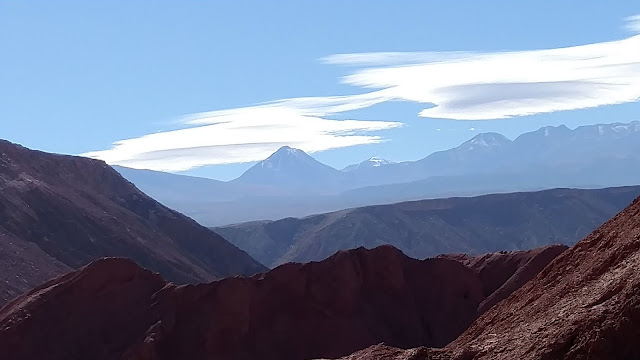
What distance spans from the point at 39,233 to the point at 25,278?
11.7 m

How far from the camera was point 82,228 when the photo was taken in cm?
7875

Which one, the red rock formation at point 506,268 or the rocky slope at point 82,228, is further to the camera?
the rocky slope at point 82,228

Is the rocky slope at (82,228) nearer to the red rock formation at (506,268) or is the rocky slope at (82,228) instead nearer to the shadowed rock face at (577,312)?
the red rock formation at (506,268)

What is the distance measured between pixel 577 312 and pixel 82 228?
65226 mm

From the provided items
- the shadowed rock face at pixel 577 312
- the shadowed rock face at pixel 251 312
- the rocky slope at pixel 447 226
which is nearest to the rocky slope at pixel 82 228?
the shadowed rock face at pixel 251 312

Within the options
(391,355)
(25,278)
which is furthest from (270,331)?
(25,278)

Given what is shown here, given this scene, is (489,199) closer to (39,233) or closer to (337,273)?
(39,233)

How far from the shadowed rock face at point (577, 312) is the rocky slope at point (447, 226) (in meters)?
94.5

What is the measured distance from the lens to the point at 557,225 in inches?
5128

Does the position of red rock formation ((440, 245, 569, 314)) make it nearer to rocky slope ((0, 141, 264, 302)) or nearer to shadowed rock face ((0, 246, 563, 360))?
shadowed rock face ((0, 246, 563, 360))

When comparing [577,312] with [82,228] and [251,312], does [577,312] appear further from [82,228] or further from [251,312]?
[82,228]

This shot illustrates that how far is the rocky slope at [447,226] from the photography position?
123 meters

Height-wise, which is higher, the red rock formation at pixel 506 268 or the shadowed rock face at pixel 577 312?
the shadowed rock face at pixel 577 312

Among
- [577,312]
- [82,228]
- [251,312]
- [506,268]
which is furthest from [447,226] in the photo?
[577,312]
